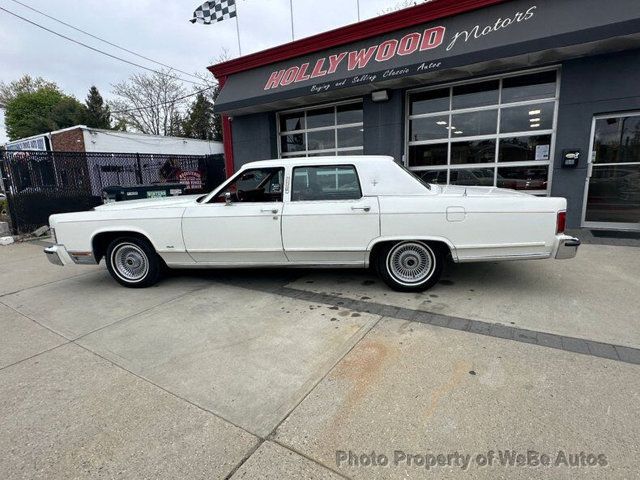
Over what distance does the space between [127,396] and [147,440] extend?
555 millimetres

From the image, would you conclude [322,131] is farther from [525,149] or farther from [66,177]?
[66,177]

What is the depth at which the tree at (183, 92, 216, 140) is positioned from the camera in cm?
3456

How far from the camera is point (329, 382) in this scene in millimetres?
Answer: 2625

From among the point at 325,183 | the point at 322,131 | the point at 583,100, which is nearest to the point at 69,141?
the point at 322,131

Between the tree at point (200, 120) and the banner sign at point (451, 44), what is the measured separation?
1056 inches

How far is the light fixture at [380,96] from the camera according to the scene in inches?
345

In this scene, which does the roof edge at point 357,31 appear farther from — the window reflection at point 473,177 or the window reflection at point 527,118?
the window reflection at point 473,177

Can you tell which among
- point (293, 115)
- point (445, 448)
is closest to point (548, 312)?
point (445, 448)

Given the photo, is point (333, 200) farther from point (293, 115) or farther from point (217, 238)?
point (293, 115)

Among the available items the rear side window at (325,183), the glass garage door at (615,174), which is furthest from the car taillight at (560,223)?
the glass garage door at (615,174)

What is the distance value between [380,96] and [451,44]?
1.96 meters

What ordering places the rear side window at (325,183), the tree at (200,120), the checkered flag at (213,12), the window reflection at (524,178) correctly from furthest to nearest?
the tree at (200,120), the checkered flag at (213,12), the window reflection at (524,178), the rear side window at (325,183)

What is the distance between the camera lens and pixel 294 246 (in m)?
4.36

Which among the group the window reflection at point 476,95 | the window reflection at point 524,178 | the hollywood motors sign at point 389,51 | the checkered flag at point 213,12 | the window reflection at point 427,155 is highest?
the checkered flag at point 213,12
